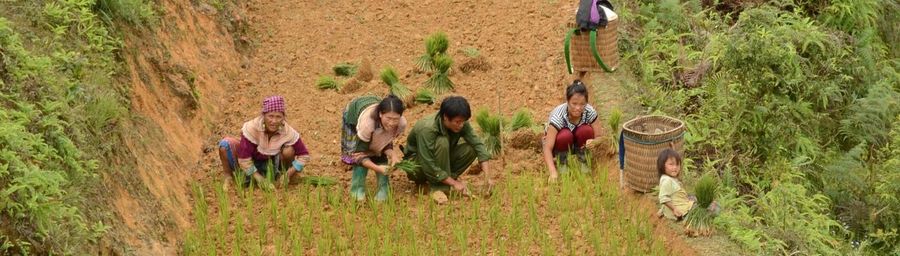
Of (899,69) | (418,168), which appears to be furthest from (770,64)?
(899,69)

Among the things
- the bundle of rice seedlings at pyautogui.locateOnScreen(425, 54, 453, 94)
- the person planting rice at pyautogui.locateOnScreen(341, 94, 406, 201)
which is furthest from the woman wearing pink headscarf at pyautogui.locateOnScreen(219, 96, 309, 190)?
the bundle of rice seedlings at pyautogui.locateOnScreen(425, 54, 453, 94)

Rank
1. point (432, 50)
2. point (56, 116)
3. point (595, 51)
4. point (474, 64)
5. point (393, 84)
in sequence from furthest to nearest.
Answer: point (474, 64) < point (432, 50) < point (393, 84) < point (595, 51) < point (56, 116)

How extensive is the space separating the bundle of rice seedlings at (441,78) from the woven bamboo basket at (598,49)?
0.97 metres

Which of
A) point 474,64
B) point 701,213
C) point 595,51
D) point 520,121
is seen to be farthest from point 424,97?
point 701,213

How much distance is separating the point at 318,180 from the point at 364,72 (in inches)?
79.6

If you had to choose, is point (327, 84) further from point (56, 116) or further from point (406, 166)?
point (56, 116)

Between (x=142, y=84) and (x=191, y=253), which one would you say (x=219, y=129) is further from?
(x=191, y=253)

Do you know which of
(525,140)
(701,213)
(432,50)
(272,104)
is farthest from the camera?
(432,50)

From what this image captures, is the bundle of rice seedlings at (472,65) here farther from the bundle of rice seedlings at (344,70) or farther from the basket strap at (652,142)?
the basket strap at (652,142)

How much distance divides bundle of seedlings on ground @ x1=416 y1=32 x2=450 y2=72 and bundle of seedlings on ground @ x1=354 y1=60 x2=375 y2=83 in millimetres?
391

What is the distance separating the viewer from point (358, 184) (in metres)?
7.49

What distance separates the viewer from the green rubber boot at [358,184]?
7.45m

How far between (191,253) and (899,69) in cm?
735

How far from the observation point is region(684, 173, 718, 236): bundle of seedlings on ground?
22.6 ft
